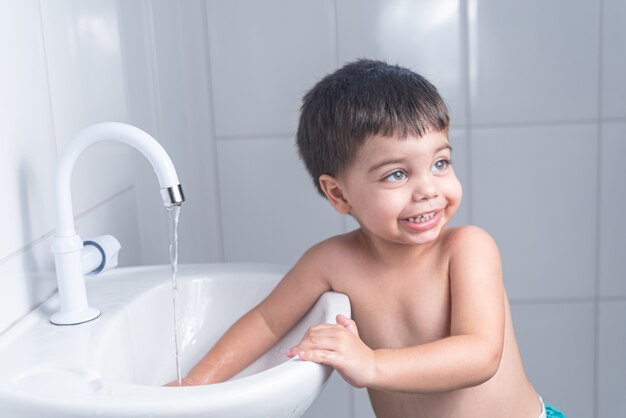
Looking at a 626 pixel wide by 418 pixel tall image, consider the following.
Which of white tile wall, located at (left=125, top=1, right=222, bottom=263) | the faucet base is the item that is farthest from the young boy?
white tile wall, located at (left=125, top=1, right=222, bottom=263)

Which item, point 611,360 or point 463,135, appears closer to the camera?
point 463,135

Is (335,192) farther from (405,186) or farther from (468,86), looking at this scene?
(468,86)

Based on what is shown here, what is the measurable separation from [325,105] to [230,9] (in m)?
0.55

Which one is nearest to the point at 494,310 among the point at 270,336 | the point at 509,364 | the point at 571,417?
the point at 509,364

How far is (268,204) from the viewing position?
1565mm

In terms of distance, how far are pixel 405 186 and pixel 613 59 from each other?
0.72 meters

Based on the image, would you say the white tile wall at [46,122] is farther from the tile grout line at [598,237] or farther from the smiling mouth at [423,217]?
the tile grout line at [598,237]

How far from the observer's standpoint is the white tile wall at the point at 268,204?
1541 millimetres

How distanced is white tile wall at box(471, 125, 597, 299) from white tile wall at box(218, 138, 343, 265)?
313mm

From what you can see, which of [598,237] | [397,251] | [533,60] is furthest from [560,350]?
[397,251]

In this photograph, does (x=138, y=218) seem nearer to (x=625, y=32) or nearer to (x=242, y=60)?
(x=242, y=60)

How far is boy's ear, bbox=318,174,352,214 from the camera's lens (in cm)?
106

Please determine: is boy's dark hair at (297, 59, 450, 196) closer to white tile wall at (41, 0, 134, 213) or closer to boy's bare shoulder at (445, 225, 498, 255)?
boy's bare shoulder at (445, 225, 498, 255)

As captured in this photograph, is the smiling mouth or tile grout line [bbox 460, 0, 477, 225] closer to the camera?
the smiling mouth
